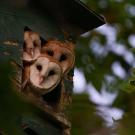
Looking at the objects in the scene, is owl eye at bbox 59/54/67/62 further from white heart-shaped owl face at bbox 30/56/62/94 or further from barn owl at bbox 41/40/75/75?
white heart-shaped owl face at bbox 30/56/62/94

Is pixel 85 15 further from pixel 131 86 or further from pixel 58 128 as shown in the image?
pixel 131 86

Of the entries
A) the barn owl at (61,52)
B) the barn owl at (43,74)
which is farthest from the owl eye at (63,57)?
the barn owl at (43,74)

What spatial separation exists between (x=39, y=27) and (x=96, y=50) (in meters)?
1.95

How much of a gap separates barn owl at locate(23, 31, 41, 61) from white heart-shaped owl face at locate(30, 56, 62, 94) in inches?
1.2

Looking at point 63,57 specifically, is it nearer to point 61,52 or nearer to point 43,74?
point 61,52

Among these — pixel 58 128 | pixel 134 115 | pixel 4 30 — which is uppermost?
pixel 4 30

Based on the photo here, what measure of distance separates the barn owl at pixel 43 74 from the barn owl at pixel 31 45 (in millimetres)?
28

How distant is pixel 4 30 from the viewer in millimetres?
2791

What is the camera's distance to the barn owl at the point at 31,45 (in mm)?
2973

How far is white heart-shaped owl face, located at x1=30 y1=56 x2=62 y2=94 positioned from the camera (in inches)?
115

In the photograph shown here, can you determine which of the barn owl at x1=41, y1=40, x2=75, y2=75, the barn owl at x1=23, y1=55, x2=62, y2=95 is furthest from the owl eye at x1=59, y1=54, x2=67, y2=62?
the barn owl at x1=23, y1=55, x2=62, y2=95

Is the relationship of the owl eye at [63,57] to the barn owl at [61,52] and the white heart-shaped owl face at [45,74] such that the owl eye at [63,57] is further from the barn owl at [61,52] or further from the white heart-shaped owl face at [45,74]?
the white heart-shaped owl face at [45,74]

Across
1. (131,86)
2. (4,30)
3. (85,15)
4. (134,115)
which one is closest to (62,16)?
(85,15)

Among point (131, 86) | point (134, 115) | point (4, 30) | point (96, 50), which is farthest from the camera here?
point (96, 50)
